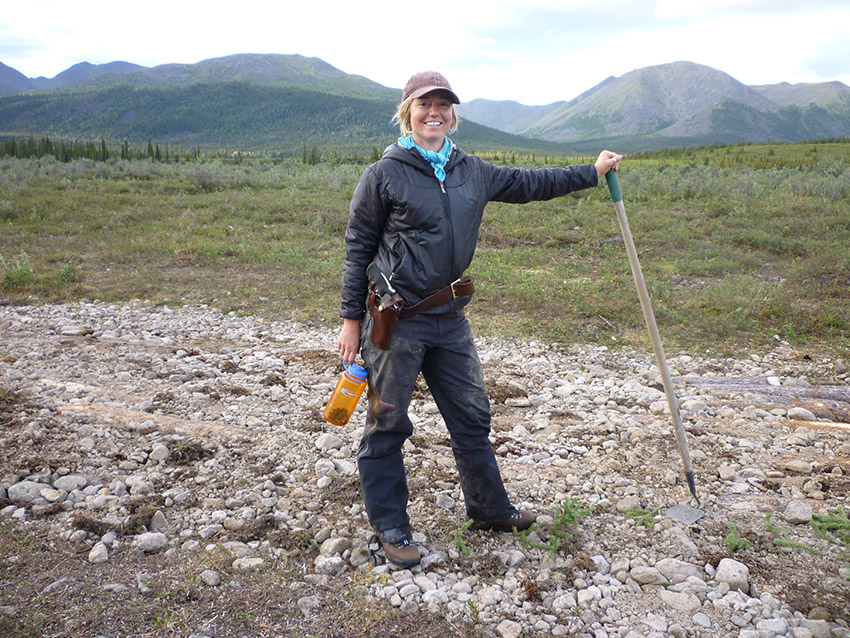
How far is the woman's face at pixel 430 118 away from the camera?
310 centimetres

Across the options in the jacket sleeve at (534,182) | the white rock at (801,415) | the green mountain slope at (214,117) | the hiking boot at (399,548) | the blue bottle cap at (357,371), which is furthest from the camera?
the green mountain slope at (214,117)

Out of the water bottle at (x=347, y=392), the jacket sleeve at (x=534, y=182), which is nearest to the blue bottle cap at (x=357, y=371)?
the water bottle at (x=347, y=392)

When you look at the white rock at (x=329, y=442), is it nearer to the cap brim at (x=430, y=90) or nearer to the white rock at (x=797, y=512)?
the cap brim at (x=430, y=90)

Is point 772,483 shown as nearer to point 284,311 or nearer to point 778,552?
point 778,552

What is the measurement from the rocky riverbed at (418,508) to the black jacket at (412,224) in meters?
1.49

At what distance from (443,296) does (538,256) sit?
29.4ft

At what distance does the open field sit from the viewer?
318 inches

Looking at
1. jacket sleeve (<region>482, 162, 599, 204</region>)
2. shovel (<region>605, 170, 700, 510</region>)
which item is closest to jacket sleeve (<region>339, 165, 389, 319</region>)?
jacket sleeve (<region>482, 162, 599, 204</region>)

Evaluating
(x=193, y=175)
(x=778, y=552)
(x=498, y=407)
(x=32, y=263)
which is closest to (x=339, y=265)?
(x=32, y=263)

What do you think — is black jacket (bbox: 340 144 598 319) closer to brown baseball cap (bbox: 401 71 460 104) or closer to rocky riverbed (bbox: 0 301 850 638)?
brown baseball cap (bbox: 401 71 460 104)

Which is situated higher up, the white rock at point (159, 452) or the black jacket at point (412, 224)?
the black jacket at point (412, 224)

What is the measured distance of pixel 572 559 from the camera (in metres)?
3.38

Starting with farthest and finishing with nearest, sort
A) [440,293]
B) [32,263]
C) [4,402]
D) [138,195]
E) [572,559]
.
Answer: [138,195]
[32,263]
[4,402]
[572,559]
[440,293]

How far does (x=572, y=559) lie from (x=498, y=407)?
2.27 m
